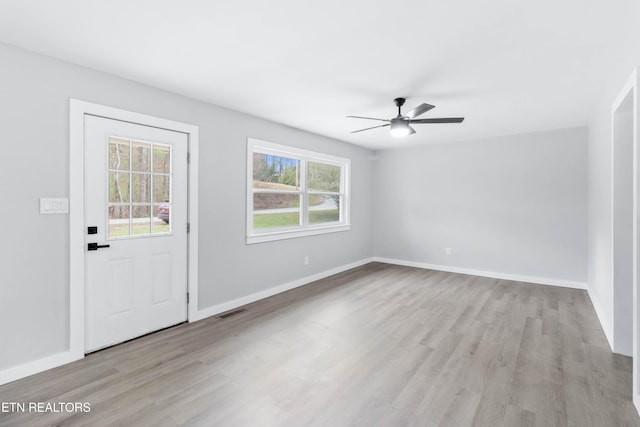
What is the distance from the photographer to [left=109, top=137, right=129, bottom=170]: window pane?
9.32 ft

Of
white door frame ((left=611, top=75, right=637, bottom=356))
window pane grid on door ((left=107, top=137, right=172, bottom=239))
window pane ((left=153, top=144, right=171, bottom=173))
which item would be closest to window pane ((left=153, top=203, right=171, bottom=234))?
window pane grid on door ((left=107, top=137, right=172, bottom=239))

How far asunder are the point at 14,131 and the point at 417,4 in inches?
117

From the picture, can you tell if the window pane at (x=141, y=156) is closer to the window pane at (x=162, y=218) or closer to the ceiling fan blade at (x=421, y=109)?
the window pane at (x=162, y=218)

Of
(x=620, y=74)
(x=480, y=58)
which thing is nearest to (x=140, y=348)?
(x=480, y=58)

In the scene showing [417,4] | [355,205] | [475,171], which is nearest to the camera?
[417,4]

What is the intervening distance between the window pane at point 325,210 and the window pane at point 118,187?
9.68ft

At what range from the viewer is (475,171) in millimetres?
5648

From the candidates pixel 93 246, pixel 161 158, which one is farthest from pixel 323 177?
pixel 93 246

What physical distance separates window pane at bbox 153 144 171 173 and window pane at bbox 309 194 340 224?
2566 mm

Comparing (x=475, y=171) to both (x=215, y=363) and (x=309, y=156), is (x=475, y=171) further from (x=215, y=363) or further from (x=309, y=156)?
(x=215, y=363)

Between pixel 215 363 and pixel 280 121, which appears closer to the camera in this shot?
pixel 215 363

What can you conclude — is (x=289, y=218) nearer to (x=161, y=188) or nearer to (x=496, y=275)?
(x=161, y=188)

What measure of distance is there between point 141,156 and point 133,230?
0.73 metres

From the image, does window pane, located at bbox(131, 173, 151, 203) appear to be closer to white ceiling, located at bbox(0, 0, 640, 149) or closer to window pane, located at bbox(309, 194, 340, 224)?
white ceiling, located at bbox(0, 0, 640, 149)
